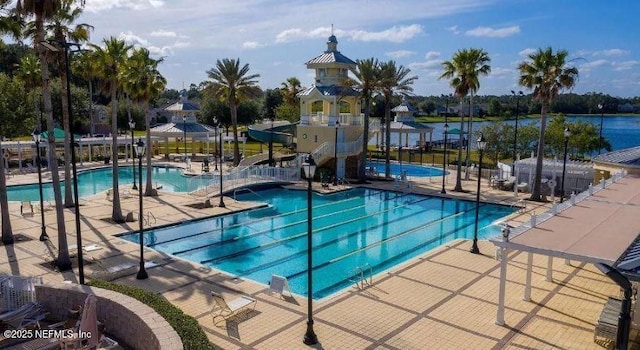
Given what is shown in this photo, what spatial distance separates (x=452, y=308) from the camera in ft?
47.9

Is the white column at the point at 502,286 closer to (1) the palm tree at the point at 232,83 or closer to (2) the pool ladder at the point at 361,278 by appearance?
(2) the pool ladder at the point at 361,278

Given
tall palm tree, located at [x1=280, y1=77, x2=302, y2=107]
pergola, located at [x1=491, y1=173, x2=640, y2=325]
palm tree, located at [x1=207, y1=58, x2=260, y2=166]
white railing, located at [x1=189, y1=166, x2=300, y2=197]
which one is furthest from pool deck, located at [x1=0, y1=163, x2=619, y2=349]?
tall palm tree, located at [x1=280, y1=77, x2=302, y2=107]

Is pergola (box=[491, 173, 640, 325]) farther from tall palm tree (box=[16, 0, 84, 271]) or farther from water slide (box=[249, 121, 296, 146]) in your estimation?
water slide (box=[249, 121, 296, 146])

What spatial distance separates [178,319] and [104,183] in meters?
32.6

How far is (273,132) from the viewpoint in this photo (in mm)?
46344

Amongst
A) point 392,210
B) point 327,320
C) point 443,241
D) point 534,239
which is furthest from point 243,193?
point 534,239

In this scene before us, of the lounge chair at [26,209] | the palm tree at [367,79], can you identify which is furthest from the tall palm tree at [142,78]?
the palm tree at [367,79]

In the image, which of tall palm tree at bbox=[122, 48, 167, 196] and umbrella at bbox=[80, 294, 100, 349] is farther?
tall palm tree at bbox=[122, 48, 167, 196]

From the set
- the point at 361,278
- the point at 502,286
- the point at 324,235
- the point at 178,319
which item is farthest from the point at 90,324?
the point at 324,235

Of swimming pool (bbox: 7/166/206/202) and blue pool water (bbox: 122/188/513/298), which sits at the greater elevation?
swimming pool (bbox: 7/166/206/202)

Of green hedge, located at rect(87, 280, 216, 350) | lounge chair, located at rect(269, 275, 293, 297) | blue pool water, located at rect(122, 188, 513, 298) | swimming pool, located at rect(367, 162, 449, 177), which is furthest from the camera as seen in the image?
swimming pool, located at rect(367, 162, 449, 177)

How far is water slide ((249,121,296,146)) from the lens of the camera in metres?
45.9

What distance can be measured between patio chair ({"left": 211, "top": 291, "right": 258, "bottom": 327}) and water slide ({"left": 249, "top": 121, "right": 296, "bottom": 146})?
30248mm

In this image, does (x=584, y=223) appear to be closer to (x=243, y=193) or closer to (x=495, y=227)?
(x=495, y=227)
